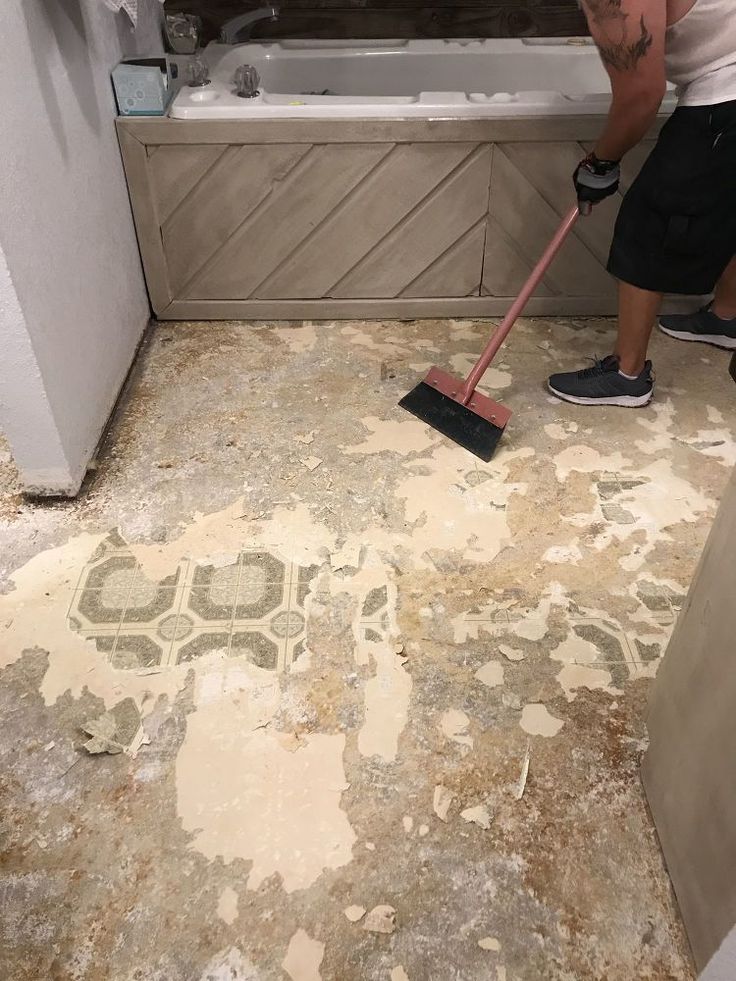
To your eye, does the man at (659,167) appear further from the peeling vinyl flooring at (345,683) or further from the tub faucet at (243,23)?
the tub faucet at (243,23)

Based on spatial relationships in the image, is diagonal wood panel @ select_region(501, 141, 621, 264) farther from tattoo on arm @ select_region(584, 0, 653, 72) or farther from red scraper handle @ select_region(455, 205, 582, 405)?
tattoo on arm @ select_region(584, 0, 653, 72)

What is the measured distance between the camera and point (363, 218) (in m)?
1.96

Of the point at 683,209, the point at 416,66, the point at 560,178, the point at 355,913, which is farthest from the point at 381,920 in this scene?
the point at 416,66

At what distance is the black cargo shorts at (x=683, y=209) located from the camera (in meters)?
1.42

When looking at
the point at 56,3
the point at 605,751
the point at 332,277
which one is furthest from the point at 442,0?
the point at 605,751

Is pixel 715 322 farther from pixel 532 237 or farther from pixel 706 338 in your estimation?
pixel 532 237

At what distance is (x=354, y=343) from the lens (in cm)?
203

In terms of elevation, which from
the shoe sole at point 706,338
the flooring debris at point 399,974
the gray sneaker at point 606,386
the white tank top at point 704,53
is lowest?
the shoe sole at point 706,338

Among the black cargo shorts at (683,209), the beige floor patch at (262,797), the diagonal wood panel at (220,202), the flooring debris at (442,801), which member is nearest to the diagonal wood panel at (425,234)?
the diagonal wood panel at (220,202)

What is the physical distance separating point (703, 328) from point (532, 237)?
537mm

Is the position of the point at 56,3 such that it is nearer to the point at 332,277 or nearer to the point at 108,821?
the point at 332,277

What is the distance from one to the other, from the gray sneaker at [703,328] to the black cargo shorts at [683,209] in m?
0.38

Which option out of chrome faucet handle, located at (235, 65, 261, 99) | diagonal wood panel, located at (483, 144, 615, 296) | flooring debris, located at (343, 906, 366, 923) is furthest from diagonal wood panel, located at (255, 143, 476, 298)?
flooring debris, located at (343, 906, 366, 923)

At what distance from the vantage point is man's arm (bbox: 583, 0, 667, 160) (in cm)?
121
